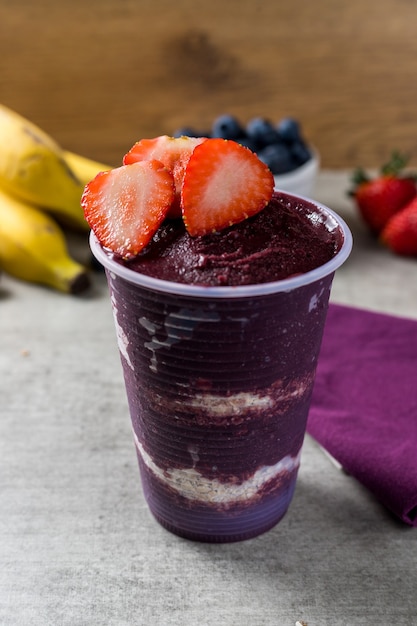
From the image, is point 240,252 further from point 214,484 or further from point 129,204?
point 214,484

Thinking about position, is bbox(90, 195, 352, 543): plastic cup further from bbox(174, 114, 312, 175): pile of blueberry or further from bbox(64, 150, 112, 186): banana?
bbox(64, 150, 112, 186): banana

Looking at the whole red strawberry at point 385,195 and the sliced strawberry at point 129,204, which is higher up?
the sliced strawberry at point 129,204

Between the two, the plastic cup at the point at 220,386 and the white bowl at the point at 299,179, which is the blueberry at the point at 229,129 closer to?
the white bowl at the point at 299,179

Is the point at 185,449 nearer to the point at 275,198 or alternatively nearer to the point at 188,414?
the point at 188,414

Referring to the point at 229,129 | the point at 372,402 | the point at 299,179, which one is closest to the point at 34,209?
the point at 229,129

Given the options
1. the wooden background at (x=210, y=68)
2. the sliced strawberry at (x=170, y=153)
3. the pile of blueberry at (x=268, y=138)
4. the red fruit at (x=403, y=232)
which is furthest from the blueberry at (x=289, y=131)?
the sliced strawberry at (x=170, y=153)

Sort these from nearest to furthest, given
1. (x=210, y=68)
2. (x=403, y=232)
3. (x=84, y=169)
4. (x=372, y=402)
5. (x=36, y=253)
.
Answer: (x=372, y=402)
(x=36, y=253)
(x=403, y=232)
(x=84, y=169)
(x=210, y=68)

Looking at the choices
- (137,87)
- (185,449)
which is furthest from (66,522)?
(137,87)
